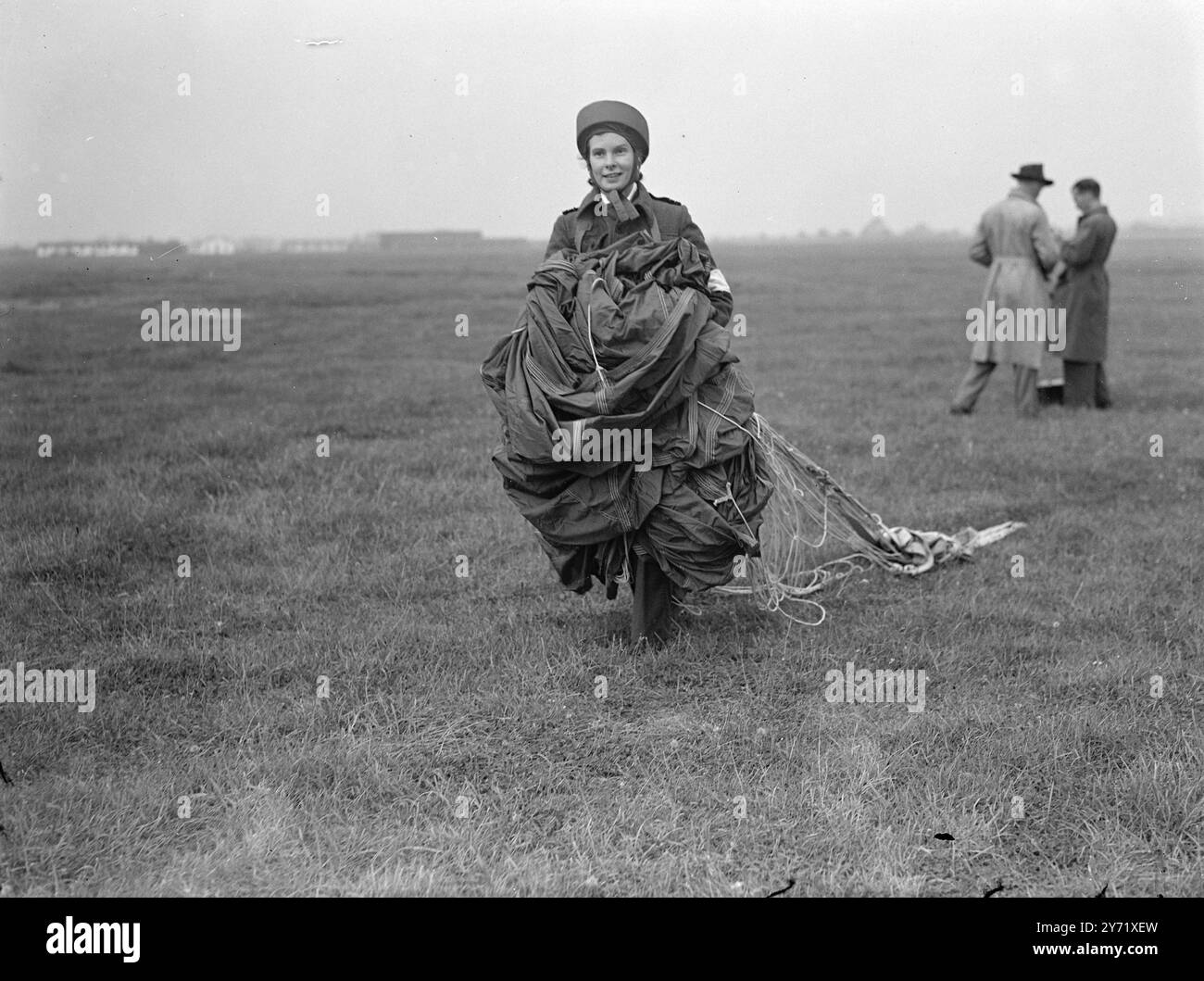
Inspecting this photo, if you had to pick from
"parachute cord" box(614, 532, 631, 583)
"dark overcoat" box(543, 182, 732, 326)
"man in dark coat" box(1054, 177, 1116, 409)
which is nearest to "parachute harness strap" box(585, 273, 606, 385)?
"dark overcoat" box(543, 182, 732, 326)

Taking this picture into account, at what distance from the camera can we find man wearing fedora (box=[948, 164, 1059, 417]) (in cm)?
1120

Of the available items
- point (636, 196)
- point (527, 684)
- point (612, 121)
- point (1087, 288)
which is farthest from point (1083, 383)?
point (527, 684)

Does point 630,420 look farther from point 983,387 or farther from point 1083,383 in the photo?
point 1083,383

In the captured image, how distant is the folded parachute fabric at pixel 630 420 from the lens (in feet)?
15.6

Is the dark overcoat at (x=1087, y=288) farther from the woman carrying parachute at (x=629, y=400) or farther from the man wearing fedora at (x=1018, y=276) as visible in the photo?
the woman carrying parachute at (x=629, y=400)

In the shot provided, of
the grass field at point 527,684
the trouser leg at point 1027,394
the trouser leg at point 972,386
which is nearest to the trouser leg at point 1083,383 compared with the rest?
the trouser leg at point 1027,394

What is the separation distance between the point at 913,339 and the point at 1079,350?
18.7 feet

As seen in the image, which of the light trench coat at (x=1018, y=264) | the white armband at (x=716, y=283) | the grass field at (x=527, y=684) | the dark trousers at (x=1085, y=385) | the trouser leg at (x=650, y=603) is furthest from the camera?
the dark trousers at (x=1085, y=385)

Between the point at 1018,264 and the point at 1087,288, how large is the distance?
895 mm

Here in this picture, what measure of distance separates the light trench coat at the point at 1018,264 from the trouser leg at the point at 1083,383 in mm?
690

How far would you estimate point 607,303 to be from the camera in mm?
4758

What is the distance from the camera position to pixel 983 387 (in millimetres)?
11250

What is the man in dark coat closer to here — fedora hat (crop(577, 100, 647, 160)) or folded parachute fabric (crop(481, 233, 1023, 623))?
folded parachute fabric (crop(481, 233, 1023, 623))
